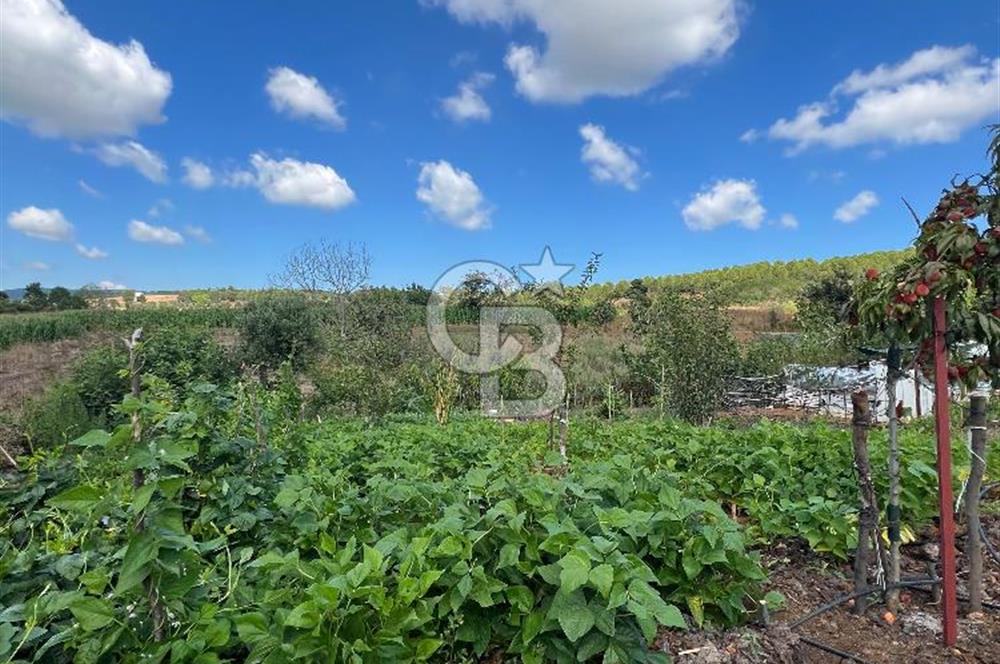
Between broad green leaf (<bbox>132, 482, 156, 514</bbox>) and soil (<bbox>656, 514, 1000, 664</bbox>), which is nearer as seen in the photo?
broad green leaf (<bbox>132, 482, 156, 514</bbox>)

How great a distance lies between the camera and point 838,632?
1.88 metres

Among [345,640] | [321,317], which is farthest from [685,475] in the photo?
[321,317]

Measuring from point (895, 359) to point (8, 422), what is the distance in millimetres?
9827

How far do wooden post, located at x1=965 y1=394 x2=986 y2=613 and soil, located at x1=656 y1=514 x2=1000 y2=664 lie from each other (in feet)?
0.26

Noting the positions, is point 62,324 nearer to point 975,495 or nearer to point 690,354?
point 690,354

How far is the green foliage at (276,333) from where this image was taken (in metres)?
11.8

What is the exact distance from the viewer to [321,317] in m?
13.0

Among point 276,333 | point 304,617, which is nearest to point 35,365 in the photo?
point 276,333

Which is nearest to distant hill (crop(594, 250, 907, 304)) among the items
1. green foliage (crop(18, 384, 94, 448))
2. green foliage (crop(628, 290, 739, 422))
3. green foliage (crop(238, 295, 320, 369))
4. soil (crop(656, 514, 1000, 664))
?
green foliage (crop(238, 295, 320, 369))

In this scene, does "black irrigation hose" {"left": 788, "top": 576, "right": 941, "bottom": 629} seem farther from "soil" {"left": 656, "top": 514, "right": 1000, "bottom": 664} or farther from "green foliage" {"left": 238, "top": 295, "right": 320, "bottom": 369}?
"green foliage" {"left": 238, "top": 295, "right": 320, "bottom": 369}

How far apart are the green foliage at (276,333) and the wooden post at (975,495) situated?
10998 millimetres

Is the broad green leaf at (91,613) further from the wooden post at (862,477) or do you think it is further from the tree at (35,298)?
the tree at (35,298)

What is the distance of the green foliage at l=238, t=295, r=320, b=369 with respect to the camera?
11.8m

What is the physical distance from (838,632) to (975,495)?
2.24ft
